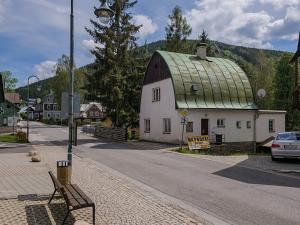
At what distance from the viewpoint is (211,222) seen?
8.25 m

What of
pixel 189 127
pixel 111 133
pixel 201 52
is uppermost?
pixel 201 52

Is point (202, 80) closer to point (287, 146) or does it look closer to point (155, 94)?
point (155, 94)

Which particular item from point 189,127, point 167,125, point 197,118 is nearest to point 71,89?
point 189,127

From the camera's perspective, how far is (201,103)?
35.3 m

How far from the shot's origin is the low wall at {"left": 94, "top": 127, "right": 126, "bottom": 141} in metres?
40.5

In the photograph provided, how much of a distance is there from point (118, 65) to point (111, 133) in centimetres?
700

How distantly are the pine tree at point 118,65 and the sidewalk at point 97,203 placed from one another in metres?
27.3

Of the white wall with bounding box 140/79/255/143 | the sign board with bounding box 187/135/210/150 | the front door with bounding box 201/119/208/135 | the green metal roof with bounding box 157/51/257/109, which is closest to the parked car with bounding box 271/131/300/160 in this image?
the sign board with bounding box 187/135/210/150

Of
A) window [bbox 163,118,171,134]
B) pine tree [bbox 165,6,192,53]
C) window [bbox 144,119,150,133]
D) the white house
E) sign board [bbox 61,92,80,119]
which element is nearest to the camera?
sign board [bbox 61,92,80,119]

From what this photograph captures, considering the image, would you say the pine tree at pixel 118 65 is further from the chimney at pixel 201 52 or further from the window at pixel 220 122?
the window at pixel 220 122

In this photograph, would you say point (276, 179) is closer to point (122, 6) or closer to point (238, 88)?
point (238, 88)

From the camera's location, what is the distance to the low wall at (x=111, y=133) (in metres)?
40.5

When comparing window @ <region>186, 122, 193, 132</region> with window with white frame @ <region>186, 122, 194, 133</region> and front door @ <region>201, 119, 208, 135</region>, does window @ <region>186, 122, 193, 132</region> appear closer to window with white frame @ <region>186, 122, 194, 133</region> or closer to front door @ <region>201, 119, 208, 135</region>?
window with white frame @ <region>186, 122, 194, 133</region>

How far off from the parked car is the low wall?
2151 cm
